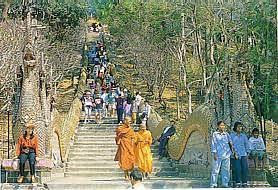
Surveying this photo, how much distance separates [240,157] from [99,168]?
3207 millimetres

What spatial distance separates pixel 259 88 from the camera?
13734 millimetres

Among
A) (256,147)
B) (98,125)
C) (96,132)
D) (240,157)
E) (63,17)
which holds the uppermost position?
(63,17)

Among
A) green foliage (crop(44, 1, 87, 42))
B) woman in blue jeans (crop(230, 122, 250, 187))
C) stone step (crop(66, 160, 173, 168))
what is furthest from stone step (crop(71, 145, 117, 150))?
green foliage (crop(44, 1, 87, 42))

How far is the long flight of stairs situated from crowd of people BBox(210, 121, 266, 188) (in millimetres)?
500

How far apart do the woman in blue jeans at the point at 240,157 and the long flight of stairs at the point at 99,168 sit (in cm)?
64

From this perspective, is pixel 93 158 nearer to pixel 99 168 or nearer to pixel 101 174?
pixel 99 168

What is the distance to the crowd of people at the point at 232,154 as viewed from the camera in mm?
9930

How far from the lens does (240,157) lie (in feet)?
33.2

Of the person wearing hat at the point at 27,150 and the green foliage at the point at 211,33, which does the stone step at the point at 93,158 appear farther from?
the green foliage at the point at 211,33

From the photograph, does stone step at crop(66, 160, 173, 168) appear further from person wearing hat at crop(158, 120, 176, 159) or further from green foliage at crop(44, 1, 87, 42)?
green foliage at crop(44, 1, 87, 42)

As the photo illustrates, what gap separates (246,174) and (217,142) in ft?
2.50

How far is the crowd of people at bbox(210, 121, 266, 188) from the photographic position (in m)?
9.93

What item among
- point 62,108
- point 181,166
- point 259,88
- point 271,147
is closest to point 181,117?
point 62,108

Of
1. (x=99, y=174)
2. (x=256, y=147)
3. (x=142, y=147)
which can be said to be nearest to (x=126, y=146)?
(x=142, y=147)
